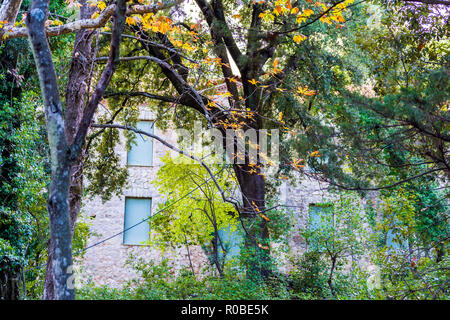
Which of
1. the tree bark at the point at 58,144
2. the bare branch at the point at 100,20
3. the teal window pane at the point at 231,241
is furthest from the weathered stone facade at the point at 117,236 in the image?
the tree bark at the point at 58,144

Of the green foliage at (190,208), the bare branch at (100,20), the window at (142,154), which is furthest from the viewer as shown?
the window at (142,154)

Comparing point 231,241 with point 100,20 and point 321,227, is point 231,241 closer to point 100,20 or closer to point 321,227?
point 321,227

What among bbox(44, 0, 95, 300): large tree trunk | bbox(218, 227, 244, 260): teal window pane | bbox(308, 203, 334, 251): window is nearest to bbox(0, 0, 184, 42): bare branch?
bbox(44, 0, 95, 300): large tree trunk

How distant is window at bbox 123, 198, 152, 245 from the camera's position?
47.9ft

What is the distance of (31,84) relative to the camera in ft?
28.0

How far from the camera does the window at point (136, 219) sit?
14586mm

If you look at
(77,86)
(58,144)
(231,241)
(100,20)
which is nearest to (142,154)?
(231,241)

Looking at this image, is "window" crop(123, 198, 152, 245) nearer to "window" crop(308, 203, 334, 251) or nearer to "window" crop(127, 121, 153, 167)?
"window" crop(127, 121, 153, 167)

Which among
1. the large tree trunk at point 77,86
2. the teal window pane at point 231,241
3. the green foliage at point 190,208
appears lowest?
the teal window pane at point 231,241

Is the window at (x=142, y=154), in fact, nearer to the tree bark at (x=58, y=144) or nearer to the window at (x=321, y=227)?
the window at (x=321, y=227)

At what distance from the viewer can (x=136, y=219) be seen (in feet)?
48.5

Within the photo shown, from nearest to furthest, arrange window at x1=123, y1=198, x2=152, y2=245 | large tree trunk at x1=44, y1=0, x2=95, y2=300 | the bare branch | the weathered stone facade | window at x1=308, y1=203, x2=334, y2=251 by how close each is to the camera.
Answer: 1. the bare branch
2. large tree trunk at x1=44, y1=0, x2=95, y2=300
3. window at x1=308, y1=203, x2=334, y2=251
4. the weathered stone facade
5. window at x1=123, y1=198, x2=152, y2=245

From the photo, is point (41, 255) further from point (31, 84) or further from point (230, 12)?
point (230, 12)
